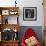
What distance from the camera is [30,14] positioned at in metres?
5.81

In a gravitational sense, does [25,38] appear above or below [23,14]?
below

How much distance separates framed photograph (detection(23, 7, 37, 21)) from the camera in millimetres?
5777

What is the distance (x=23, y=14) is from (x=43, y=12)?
0.76 metres

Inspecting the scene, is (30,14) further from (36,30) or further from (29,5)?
(36,30)

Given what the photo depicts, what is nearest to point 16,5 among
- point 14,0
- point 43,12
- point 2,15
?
point 14,0

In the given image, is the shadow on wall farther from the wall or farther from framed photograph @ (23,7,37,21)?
framed photograph @ (23,7,37,21)

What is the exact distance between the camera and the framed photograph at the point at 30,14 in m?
5.78

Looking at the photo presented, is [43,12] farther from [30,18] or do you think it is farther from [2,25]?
[2,25]

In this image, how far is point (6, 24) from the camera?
570 centimetres

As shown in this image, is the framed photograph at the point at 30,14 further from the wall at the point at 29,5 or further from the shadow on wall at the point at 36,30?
the shadow on wall at the point at 36,30

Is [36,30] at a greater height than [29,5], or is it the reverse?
[29,5]

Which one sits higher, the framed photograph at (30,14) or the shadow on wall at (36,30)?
the framed photograph at (30,14)

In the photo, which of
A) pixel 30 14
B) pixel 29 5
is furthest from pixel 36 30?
pixel 29 5

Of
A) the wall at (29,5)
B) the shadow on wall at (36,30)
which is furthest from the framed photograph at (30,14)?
the shadow on wall at (36,30)
